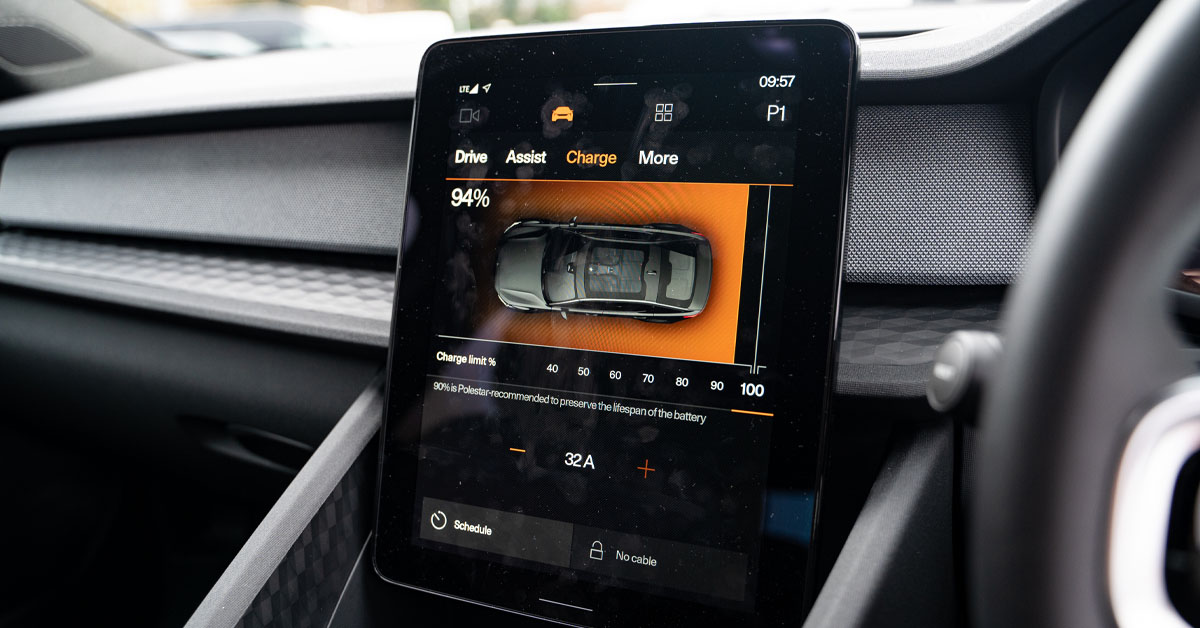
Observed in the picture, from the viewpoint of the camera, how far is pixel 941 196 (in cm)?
57

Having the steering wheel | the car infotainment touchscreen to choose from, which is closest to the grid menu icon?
the car infotainment touchscreen

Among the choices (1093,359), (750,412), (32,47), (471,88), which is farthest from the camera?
(32,47)

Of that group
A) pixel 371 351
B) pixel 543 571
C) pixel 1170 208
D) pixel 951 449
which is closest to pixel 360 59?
pixel 371 351

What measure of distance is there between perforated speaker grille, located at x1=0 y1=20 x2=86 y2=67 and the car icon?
3.72 feet

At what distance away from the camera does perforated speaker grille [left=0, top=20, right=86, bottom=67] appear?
1.24 m

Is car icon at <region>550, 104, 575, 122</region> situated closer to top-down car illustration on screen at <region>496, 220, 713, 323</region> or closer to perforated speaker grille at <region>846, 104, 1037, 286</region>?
top-down car illustration on screen at <region>496, 220, 713, 323</region>

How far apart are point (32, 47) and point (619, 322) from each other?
4.14 ft

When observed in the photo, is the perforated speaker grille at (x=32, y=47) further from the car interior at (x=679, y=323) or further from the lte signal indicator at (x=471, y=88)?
the lte signal indicator at (x=471, y=88)

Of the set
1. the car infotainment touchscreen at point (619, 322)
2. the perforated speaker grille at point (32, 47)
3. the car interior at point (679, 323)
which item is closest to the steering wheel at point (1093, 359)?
the car interior at point (679, 323)

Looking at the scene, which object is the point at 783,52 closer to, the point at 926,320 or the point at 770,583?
the point at 926,320

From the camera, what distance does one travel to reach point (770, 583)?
488 millimetres

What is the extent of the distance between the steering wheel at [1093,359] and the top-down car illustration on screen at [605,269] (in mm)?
265

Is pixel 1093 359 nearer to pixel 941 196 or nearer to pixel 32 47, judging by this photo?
pixel 941 196

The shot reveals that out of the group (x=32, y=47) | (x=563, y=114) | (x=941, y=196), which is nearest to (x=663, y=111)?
(x=563, y=114)
